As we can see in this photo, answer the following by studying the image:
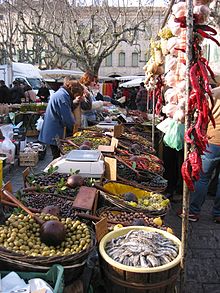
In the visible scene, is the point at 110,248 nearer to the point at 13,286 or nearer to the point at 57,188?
the point at 13,286

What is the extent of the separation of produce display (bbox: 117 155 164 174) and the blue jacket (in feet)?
4.47

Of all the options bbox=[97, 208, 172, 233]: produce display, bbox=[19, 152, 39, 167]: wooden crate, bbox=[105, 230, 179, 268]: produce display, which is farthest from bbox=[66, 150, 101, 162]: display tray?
bbox=[19, 152, 39, 167]: wooden crate

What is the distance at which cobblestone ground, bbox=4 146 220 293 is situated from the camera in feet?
11.6

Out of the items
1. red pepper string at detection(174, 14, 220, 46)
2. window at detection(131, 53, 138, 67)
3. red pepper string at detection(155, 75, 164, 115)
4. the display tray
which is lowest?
the display tray

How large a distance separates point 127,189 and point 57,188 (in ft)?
2.53

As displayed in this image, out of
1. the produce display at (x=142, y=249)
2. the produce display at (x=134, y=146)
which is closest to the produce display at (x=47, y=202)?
the produce display at (x=142, y=249)

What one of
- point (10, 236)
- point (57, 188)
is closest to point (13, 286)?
point (10, 236)

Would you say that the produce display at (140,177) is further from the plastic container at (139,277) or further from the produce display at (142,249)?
the plastic container at (139,277)

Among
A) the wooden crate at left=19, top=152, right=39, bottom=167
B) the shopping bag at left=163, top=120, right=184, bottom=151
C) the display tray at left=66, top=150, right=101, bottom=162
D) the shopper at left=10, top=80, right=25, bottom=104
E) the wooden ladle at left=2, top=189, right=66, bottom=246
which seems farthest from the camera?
the shopper at left=10, top=80, right=25, bottom=104

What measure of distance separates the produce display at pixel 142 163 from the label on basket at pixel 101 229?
1.80m

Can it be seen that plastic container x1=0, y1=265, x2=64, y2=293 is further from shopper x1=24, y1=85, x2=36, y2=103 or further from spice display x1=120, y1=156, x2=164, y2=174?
shopper x1=24, y1=85, x2=36, y2=103

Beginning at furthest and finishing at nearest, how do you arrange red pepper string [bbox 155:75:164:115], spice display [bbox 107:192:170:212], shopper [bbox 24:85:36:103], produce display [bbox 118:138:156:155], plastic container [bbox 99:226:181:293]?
1. shopper [bbox 24:85:36:103]
2. red pepper string [bbox 155:75:164:115]
3. produce display [bbox 118:138:156:155]
4. spice display [bbox 107:192:170:212]
5. plastic container [bbox 99:226:181:293]

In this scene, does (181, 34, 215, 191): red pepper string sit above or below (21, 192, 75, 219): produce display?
above

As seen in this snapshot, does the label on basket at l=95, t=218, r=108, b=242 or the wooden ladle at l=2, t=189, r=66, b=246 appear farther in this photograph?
the label on basket at l=95, t=218, r=108, b=242
